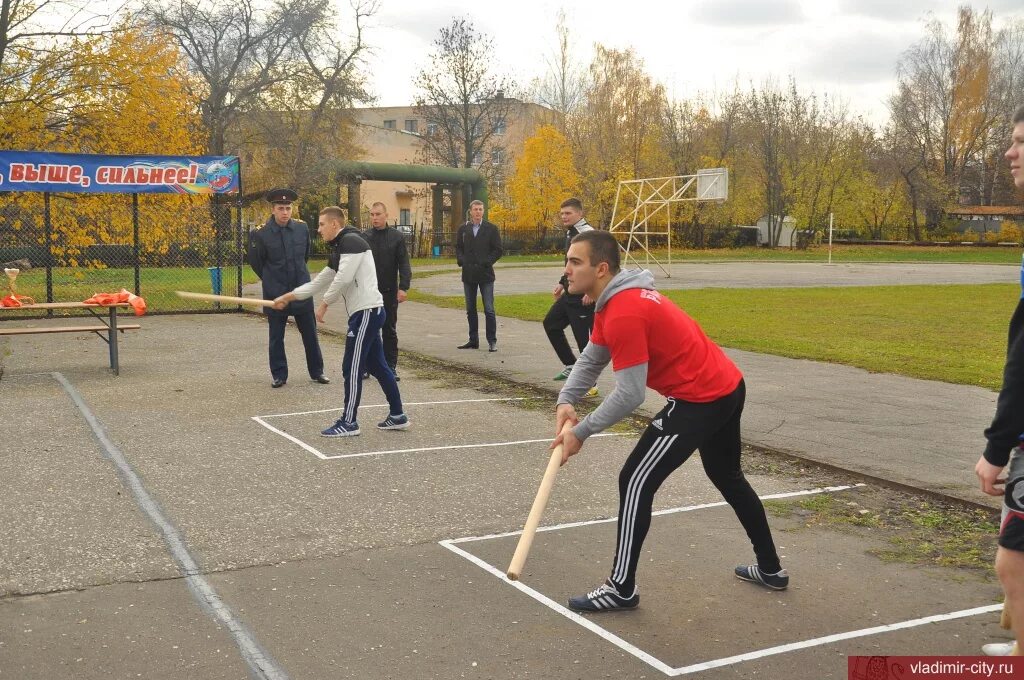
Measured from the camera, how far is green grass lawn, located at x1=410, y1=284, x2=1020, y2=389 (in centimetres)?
1285

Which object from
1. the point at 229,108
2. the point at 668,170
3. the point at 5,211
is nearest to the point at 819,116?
the point at 668,170

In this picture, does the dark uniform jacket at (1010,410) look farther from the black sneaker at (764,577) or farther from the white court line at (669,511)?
the white court line at (669,511)

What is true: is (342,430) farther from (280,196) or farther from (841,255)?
(841,255)

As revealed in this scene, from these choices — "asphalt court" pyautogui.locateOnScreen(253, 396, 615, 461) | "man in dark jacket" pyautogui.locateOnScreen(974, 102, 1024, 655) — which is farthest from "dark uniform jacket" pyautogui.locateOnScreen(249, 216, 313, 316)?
"man in dark jacket" pyautogui.locateOnScreen(974, 102, 1024, 655)

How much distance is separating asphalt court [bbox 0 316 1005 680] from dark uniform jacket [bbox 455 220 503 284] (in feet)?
17.6

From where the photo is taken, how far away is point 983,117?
63750mm

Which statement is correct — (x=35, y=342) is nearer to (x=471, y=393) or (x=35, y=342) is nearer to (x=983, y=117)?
(x=471, y=393)

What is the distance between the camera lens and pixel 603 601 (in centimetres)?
453

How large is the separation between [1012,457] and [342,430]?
6087 millimetres

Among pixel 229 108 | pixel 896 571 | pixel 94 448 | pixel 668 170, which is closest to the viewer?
pixel 896 571

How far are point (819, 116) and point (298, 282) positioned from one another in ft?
176

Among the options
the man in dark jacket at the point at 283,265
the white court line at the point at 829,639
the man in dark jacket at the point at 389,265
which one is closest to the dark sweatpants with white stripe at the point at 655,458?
the white court line at the point at 829,639

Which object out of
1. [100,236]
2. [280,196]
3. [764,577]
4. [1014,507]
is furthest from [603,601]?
[100,236]

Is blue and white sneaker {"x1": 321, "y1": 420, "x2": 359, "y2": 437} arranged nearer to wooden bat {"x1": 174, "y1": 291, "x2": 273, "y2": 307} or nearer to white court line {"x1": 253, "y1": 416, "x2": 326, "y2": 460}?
white court line {"x1": 253, "y1": 416, "x2": 326, "y2": 460}
